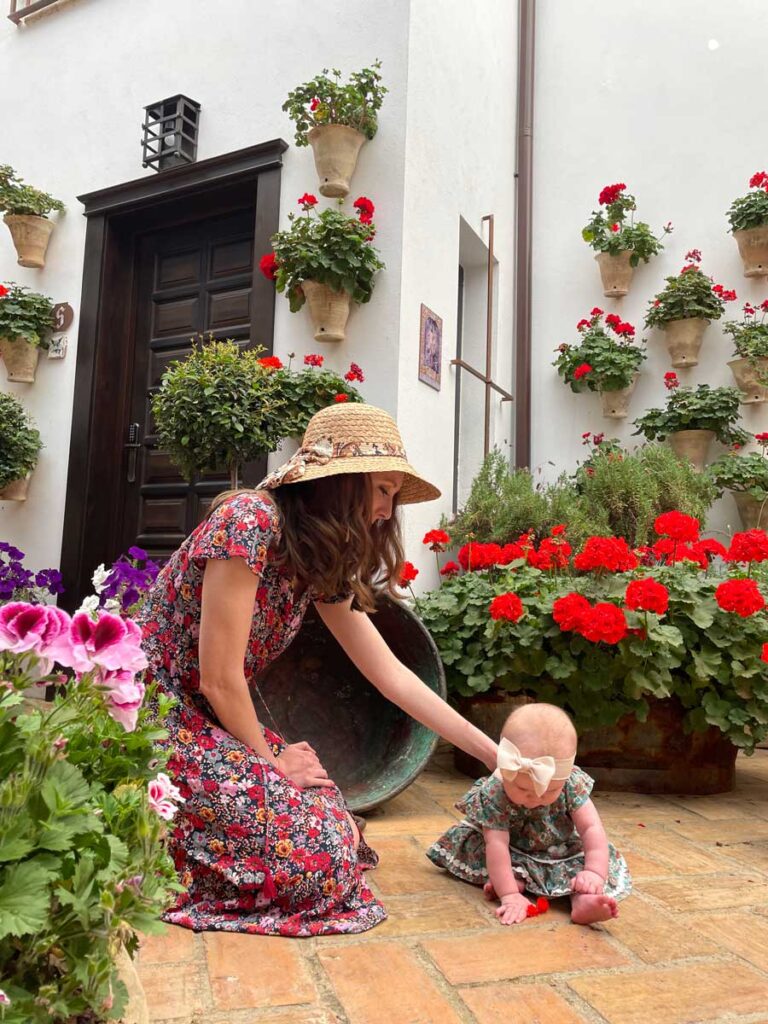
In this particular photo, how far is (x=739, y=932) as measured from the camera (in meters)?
1.79

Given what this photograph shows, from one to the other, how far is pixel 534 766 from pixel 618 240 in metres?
4.12

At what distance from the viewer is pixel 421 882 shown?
2094mm

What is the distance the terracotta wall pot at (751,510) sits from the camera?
446 cm

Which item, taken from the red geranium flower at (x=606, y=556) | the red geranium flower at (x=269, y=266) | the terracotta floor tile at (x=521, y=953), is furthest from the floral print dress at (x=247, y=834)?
the red geranium flower at (x=269, y=266)

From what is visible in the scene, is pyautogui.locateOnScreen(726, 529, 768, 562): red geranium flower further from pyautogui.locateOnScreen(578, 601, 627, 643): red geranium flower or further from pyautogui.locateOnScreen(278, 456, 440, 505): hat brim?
pyautogui.locateOnScreen(278, 456, 440, 505): hat brim

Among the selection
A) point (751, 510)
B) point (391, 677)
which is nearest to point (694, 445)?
point (751, 510)

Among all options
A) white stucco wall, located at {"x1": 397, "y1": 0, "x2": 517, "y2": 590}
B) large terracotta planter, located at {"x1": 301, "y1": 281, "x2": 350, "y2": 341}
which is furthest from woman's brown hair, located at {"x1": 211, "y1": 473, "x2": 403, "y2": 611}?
large terracotta planter, located at {"x1": 301, "y1": 281, "x2": 350, "y2": 341}

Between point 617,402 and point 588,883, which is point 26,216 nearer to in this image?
point 617,402

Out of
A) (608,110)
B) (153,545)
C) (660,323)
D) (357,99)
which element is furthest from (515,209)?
(153,545)

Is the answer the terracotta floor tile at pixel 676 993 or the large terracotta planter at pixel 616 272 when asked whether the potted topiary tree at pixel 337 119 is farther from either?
the terracotta floor tile at pixel 676 993

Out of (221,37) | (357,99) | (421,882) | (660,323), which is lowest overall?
(421,882)

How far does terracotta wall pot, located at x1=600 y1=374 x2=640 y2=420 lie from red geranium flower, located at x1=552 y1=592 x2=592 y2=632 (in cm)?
252

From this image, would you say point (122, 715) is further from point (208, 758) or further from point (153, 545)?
point (153, 545)

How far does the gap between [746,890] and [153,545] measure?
12.1ft
